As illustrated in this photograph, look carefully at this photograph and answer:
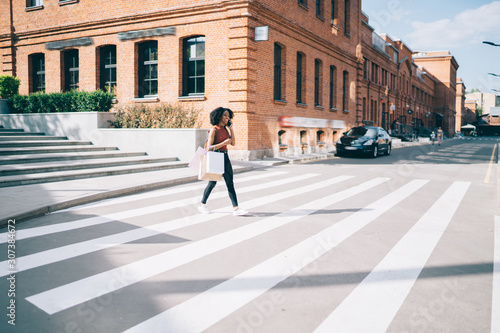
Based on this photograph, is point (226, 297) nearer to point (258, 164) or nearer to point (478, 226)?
point (478, 226)

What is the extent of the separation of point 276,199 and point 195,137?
6202 millimetres

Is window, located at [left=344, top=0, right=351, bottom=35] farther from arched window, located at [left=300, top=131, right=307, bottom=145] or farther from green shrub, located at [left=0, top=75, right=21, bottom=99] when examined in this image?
green shrub, located at [left=0, top=75, right=21, bottom=99]

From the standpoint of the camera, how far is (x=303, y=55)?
2111 centimetres

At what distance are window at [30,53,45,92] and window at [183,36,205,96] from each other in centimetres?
941

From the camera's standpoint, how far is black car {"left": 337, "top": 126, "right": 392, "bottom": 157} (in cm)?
1962

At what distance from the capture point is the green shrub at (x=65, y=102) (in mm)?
15612

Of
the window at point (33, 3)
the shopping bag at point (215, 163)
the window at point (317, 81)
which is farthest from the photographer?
the window at point (317, 81)

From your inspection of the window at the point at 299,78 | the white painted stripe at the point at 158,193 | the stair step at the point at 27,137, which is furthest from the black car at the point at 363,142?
the stair step at the point at 27,137

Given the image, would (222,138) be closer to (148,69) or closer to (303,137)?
(148,69)

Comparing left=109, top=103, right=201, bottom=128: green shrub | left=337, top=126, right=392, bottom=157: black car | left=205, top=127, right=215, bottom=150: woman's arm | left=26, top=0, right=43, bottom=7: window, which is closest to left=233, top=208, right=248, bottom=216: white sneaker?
left=205, top=127, right=215, bottom=150: woman's arm

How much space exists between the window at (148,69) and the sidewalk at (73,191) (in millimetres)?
7587

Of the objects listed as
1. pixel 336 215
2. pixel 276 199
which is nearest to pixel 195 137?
pixel 276 199

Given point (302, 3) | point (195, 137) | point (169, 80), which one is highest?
point (302, 3)

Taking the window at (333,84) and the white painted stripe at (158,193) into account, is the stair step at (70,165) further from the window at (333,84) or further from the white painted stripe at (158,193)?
the window at (333,84)
